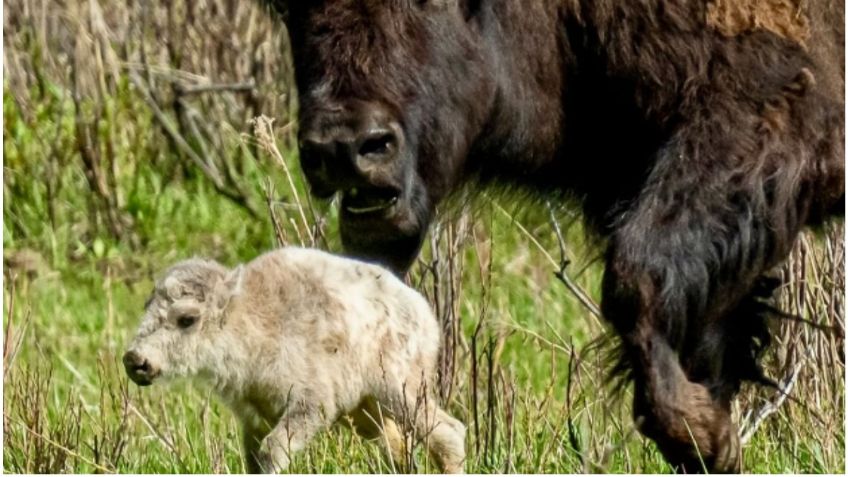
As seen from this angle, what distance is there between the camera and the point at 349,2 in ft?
19.1

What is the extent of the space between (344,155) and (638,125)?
954 millimetres

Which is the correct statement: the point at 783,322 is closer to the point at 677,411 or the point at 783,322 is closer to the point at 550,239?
the point at 677,411

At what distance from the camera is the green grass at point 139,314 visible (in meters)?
6.25

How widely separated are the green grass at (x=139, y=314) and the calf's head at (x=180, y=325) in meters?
0.32

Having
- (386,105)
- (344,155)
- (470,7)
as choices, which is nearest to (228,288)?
(344,155)

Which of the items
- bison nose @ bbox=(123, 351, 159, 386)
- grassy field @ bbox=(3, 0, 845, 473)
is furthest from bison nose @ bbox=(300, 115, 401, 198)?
grassy field @ bbox=(3, 0, 845, 473)

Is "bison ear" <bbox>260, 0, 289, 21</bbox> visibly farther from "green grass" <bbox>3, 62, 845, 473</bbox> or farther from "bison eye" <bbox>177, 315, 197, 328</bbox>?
"bison eye" <bbox>177, 315, 197, 328</bbox>

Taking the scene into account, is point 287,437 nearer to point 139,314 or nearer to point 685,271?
point 685,271

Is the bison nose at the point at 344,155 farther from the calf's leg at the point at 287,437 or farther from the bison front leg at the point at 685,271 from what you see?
the bison front leg at the point at 685,271

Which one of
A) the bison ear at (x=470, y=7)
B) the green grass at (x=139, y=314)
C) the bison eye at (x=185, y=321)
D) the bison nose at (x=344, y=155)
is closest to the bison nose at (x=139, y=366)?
the bison eye at (x=185, y=321)

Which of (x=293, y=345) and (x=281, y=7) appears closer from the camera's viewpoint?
(x=293, y=345)

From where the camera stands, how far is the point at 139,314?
9.92 metres

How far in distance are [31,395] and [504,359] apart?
→ 120 inches

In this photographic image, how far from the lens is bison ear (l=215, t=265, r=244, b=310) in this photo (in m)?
5.48
